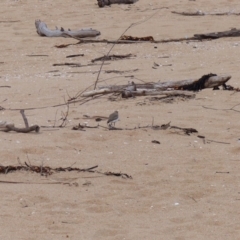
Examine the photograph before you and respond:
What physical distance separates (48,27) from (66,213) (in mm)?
8402

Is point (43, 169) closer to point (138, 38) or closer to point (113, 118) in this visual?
point (113, 118)

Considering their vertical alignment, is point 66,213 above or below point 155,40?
above

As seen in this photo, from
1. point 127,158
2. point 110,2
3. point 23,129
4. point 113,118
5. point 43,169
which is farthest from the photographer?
point 110,2

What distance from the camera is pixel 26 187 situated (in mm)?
4488

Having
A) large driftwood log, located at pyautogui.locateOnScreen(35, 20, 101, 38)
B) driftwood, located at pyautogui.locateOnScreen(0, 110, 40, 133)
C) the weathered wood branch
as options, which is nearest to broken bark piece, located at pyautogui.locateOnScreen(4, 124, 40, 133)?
driftwood, located at pyautogui.locateOnScreen(0, 110, 40, 133)

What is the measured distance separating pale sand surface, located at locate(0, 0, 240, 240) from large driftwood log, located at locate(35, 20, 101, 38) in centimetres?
133

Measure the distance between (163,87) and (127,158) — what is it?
1.90 metres

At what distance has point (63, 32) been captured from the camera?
1110cm

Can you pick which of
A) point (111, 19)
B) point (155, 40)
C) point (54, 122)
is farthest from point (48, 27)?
point (54, 122)

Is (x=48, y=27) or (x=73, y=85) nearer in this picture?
(x=73, y=85)

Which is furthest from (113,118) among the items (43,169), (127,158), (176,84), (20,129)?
(176,84)

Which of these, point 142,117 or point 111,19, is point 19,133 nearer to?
point 142,117

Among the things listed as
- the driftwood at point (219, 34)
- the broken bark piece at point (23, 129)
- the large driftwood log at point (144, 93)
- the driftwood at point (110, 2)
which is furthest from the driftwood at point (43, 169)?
the driftwood at point (110, 2)

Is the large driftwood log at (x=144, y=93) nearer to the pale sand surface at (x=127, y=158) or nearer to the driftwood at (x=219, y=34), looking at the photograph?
the pale sand surface at (x=127, y=158)
